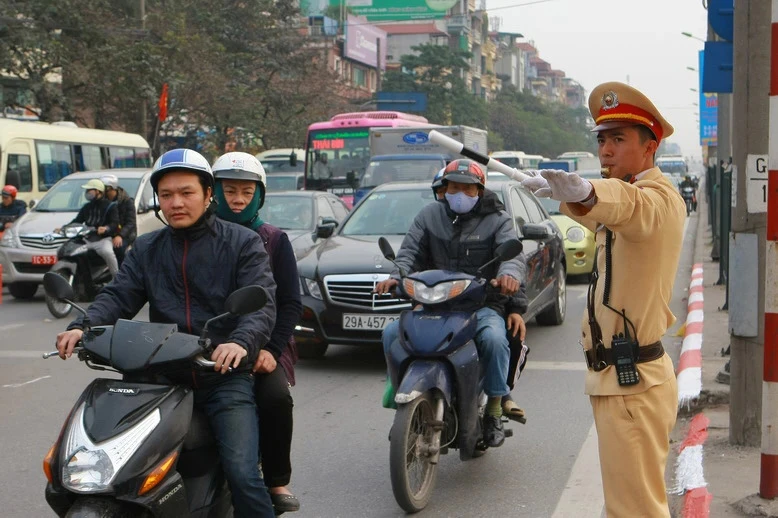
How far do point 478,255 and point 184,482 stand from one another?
3.10 meters

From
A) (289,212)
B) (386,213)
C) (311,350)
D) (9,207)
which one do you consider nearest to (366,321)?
(311,350)

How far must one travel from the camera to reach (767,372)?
4773 mm

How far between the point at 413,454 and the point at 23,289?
1131 cm

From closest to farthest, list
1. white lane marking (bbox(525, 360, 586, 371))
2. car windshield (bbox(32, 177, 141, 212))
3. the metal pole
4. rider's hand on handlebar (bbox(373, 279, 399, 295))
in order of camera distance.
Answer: the metal pole < rider's hand on handlebar (bbox(373, 279, 399, 295)) < white lane marking (bbox(525, 360, 586, 371)) < car windshield (bbox(32, 177, 141, 212))

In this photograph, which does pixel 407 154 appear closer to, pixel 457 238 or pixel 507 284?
pixel 457 238

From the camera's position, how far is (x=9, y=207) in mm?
17703

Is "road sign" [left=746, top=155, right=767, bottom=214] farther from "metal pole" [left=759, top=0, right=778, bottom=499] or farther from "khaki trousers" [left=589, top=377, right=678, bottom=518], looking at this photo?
"khaki trousers" [left=589, top=377, right=678, bottom=518]

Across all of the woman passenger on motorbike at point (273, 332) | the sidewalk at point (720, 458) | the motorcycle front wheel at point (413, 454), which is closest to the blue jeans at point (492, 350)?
the motorcycle front wheel at point (413, 454)

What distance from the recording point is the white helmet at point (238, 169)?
4594 millimetres

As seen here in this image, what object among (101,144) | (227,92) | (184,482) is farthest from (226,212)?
(227,92)

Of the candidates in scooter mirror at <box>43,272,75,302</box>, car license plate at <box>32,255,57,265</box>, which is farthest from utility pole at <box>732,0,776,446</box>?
car license plate at <box>32,255,57,265</box>

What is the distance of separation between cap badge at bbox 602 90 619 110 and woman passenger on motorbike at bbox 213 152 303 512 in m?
1.56

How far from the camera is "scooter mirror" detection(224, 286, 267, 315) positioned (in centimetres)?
362

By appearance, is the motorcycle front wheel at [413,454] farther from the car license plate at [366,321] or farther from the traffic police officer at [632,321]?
the car license plate at [366,321]
